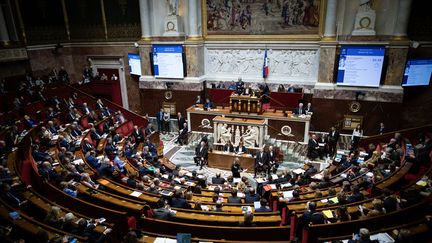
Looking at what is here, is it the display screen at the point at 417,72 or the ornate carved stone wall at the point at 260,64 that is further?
the ornate carved stone wall at the point at 260,64

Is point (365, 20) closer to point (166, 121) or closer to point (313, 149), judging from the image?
point (313, 149)

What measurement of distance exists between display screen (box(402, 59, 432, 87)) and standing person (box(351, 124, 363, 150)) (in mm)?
2872

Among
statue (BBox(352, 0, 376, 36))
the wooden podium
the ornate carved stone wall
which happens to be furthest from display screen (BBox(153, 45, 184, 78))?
statue (BBox(352, 0, 376, 36))

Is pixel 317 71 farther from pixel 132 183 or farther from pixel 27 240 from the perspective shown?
pixel 27 240

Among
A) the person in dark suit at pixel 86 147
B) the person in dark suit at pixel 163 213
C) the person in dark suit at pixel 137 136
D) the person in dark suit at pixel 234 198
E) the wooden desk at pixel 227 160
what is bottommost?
the wooden desk at pixel 227 160

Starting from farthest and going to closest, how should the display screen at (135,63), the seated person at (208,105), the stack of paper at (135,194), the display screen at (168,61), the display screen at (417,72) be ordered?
the display screen at (135,63) < the display screen at (168,61) < the seated person at (208,105) < the display screen at (417,72) < the stack of paper at (135,194)

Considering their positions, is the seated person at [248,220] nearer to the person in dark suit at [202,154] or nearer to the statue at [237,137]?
the person in dark suit at [202,154]

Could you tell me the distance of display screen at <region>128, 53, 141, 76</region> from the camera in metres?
18.7

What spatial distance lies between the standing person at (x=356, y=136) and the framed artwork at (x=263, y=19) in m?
5.17

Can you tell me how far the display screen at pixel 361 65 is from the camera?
14.0 m

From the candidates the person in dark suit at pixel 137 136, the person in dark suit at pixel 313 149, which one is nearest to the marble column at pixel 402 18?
the person in dark suit at pixel 313 149

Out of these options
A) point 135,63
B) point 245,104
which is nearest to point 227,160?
point 245,104

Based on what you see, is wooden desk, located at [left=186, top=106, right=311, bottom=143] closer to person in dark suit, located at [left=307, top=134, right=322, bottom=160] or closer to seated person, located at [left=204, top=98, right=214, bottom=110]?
seated person, located at [left=204, top=98, right=214, bottom=110]

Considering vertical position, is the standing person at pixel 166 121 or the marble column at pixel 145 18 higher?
the marble column at pixel 145 18
